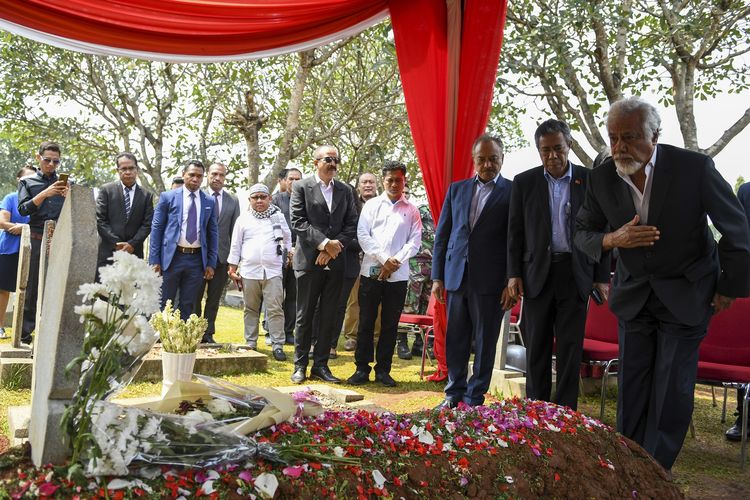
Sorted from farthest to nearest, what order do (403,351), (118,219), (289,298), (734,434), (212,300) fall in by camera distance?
(289,298)
(403,351)
(212,300)
(118,219)
(734,434)

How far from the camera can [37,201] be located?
634 centimetres

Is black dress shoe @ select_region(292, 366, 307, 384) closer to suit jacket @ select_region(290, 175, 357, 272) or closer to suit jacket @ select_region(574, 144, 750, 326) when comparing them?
suit jacket @ select_region(290, 175, 357, 272)

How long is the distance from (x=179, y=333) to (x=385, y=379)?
265 cm

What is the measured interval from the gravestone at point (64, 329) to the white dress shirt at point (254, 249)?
547 centimetres

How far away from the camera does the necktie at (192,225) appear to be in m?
6.88

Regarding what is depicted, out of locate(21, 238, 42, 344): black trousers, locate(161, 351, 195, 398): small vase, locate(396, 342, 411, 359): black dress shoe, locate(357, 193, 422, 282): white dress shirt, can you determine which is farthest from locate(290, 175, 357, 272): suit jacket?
locate(21, 238, 42, 344): black trousers

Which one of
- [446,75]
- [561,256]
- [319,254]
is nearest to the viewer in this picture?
[561,256]

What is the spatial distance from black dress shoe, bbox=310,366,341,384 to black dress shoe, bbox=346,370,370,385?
114 millimetres

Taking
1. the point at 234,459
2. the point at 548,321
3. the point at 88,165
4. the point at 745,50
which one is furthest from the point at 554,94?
the point at 88,165

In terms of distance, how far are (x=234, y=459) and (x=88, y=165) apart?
1354 cm

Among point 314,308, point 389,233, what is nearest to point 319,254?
point 314,308

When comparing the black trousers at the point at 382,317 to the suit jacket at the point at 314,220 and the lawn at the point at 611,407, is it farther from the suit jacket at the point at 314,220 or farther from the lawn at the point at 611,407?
the suit jacket at the point at 314,220

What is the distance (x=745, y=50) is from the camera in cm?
866

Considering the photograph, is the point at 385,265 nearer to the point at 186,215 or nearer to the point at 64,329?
the point at 186,215
